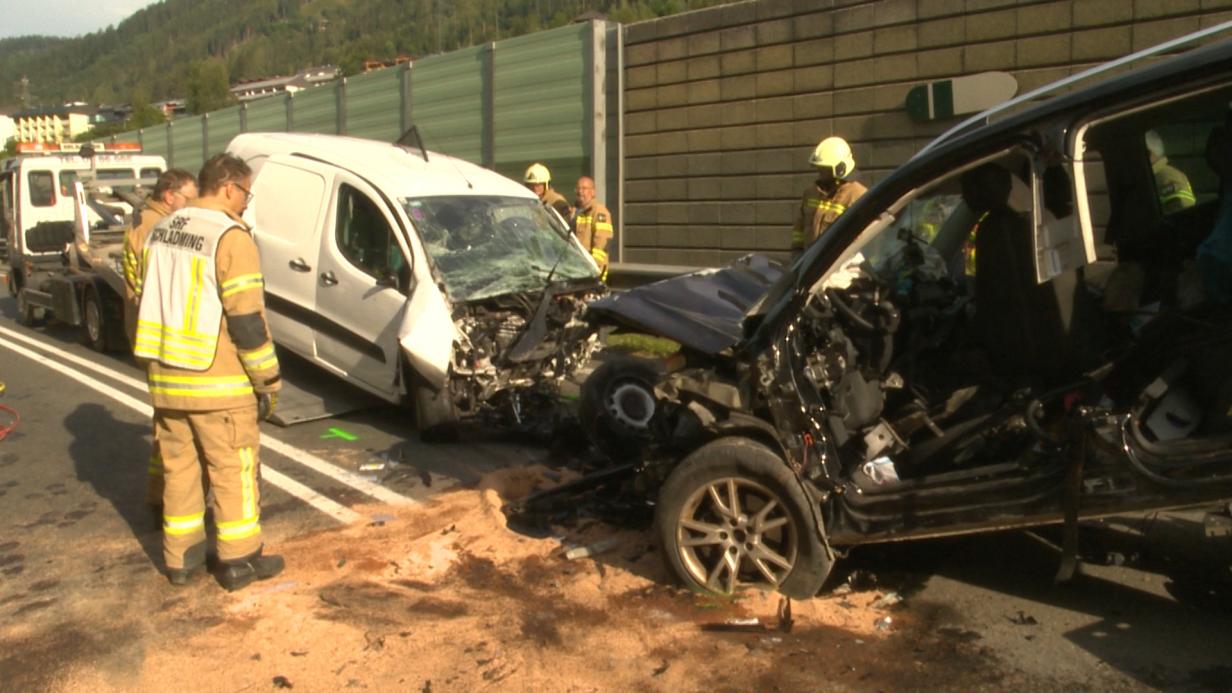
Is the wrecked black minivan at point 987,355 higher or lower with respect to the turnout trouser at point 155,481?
higher

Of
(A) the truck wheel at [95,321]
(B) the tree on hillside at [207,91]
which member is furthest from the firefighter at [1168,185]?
(B) the tree on hillside at [207,91]

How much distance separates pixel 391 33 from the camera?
101062 millimetres

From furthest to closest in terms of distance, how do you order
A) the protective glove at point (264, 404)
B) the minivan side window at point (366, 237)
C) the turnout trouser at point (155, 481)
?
1. the minivan side window at point (366, 237)
2. the turnout trouser at point (155, 481)
3. the protective glove at point (264, 404)

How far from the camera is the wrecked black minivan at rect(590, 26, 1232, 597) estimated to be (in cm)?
397

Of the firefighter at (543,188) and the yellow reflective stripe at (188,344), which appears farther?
the firefighter at (543,188)

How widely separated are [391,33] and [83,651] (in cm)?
10305

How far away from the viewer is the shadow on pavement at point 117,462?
597 cm

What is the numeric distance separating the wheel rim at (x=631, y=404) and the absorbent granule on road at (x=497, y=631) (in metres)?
1.47

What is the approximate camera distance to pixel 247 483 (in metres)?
5.02

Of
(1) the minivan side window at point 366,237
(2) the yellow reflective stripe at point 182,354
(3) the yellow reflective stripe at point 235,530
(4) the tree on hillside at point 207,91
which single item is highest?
(4) the tree on hillside at point 207,91

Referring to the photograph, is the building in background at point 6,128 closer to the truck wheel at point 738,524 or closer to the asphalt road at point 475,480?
the asphalt road at point 475,480

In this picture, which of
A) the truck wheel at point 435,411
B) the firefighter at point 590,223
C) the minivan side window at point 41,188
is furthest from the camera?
the minivan side window at point 41,188

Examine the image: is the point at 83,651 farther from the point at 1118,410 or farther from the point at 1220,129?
the point at 1220,129

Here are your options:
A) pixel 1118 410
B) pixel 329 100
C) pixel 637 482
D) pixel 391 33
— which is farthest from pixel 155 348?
pixel 391 33
